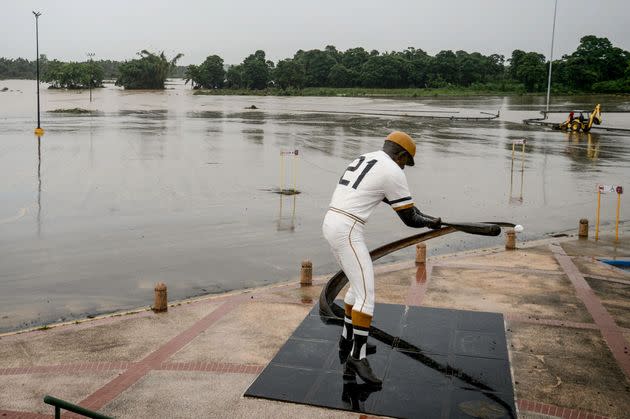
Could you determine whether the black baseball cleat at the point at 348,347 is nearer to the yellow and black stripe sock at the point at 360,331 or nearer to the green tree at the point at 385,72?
the yellow and black stripe sock at the point at 360,331

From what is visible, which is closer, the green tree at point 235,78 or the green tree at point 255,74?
the green tree at point 255,74

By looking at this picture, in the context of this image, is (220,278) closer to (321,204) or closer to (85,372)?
(85,372)

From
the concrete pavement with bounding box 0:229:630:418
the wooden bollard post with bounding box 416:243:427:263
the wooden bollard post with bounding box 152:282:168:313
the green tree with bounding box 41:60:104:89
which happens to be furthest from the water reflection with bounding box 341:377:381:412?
the green tree with bounding box 41:60:104:89

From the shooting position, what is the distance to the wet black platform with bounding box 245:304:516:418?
19.6 ft

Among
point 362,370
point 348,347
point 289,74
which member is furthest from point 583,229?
point 289,74

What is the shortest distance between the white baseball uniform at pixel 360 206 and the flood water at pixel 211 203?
4898 millimetres

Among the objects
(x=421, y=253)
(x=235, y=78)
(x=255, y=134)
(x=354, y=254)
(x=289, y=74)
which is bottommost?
(x=421, y=253)

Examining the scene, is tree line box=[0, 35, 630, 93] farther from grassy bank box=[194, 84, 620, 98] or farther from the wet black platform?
the wet black platform

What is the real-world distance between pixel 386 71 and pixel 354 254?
121600mm

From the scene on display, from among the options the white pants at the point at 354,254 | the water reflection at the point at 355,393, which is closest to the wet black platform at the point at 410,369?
the water reflection at the point at 355,393

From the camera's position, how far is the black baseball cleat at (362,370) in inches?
251

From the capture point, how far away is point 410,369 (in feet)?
22.1

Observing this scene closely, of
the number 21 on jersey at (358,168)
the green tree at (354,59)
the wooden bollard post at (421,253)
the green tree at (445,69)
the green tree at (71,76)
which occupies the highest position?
the green tree at (354,59)

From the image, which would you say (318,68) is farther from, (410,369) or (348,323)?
(410,369)
